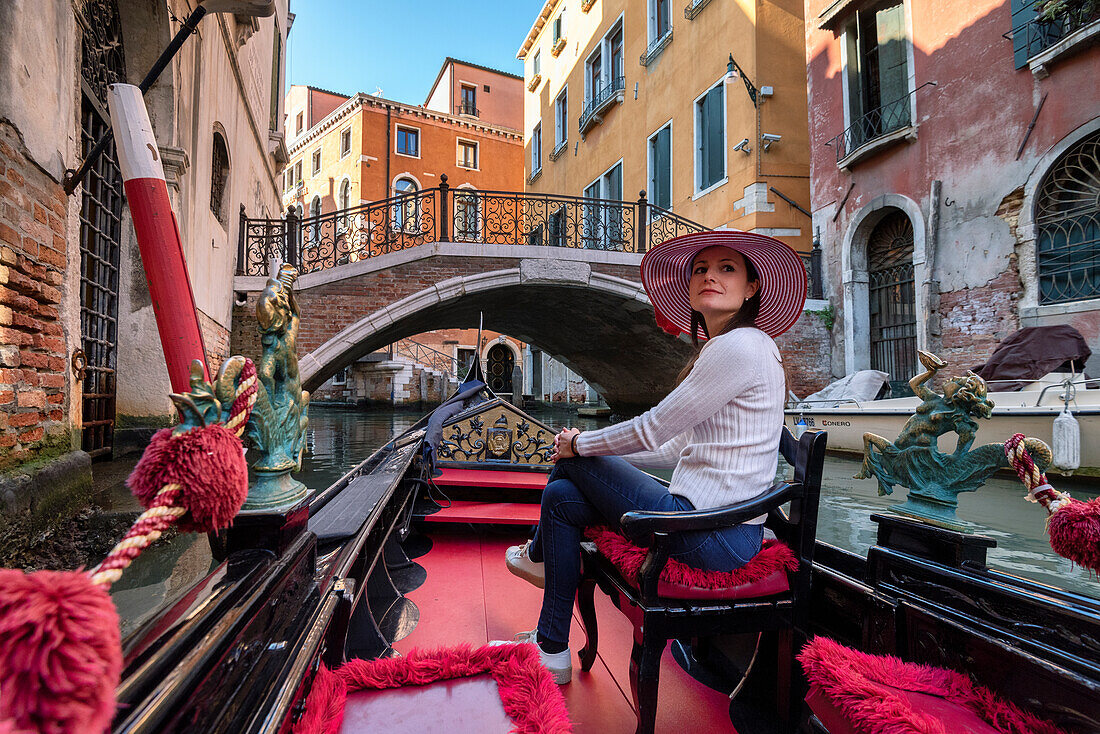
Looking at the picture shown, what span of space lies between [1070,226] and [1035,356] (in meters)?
1.32

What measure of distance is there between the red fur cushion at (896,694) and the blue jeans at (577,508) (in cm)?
23

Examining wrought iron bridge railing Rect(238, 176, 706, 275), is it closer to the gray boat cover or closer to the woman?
the gray boat cover

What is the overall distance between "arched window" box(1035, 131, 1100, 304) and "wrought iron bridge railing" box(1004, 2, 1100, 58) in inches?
39.3

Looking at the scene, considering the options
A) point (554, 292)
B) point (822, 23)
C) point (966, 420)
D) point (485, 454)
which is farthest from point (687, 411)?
point (822, 23)

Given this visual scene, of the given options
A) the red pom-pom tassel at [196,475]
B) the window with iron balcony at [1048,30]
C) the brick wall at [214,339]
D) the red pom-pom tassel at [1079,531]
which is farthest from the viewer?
the window with iron balcony at [1048,30]

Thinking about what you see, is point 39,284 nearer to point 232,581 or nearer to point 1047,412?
point 232,581

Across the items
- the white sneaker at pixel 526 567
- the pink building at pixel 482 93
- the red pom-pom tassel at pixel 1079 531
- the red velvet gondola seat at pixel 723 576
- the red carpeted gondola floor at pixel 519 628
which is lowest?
the red carpeted gondola floor at pixel 519 628

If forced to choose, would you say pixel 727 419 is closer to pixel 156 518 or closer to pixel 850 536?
pixel 156 518

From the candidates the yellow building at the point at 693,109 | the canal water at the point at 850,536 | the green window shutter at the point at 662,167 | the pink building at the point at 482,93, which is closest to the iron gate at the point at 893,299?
the yellow building at the point at 693,109

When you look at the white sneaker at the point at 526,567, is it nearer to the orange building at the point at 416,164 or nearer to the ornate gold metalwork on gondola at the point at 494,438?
the ornate gold metalwork on gondola at the point at 494,438

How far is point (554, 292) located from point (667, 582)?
6.98 m

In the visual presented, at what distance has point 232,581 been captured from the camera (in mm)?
718

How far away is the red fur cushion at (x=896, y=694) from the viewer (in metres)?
0.73

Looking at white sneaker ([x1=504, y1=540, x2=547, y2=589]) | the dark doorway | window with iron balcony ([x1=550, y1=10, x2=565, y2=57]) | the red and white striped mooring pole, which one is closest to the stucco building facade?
the red and white striped mooring pole
